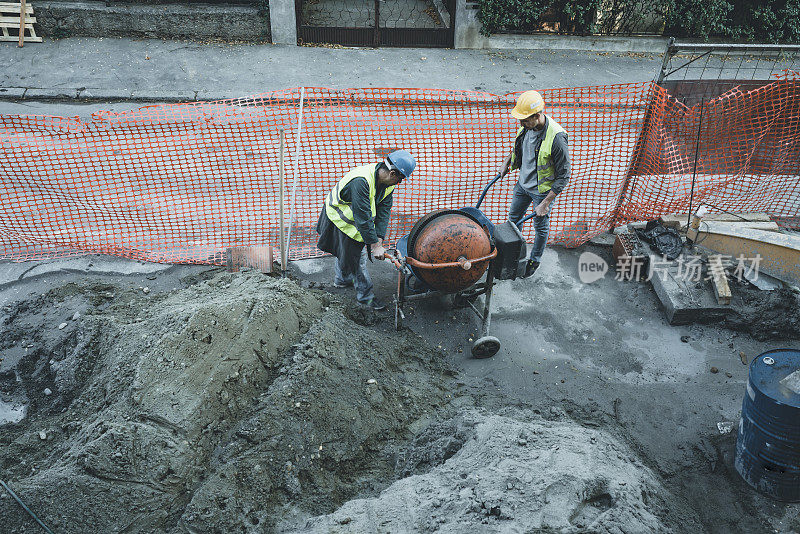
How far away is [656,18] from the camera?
13.6 m

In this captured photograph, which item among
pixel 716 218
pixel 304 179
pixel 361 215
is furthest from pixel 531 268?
pixel 304 179

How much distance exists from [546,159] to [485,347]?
2.06 meters

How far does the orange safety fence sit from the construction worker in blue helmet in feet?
4.33

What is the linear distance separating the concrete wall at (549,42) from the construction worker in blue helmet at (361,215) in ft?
28.3

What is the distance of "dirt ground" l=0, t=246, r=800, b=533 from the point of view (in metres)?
3.94

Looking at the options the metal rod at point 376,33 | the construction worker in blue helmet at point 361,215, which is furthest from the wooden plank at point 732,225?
the metal rod at point 376,33

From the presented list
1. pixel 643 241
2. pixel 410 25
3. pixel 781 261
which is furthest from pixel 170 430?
pixel 410 25

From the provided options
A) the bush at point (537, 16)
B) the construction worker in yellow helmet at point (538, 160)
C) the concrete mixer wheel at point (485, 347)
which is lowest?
the concrete mixer wheel at point (485, 347)

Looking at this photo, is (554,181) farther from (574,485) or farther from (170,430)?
(170,430)

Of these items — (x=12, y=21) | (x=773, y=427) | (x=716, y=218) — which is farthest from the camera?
(x=12, y=21)

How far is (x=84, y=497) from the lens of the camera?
3918mm

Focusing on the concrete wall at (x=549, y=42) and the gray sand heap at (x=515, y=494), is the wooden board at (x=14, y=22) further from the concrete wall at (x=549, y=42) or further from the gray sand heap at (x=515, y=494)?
the gray sand heap at (x=515, y=494)

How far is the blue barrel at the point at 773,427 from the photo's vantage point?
4.30 metres

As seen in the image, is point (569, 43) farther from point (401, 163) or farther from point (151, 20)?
point (401, 163)
